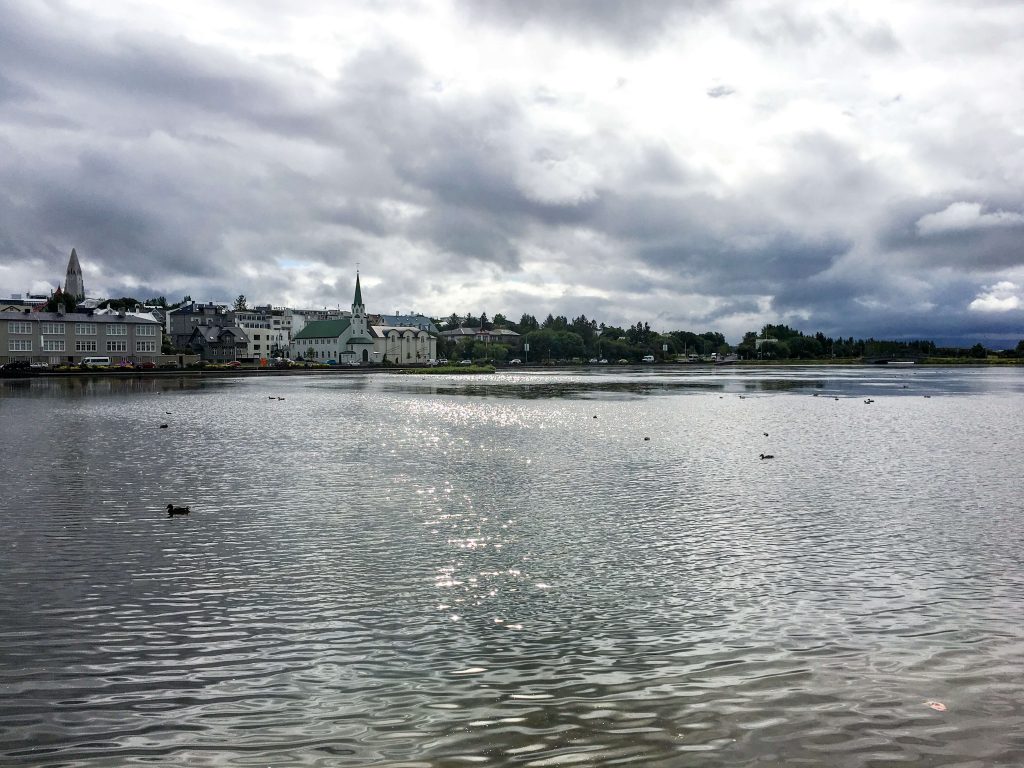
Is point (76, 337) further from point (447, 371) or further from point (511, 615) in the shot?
point (511, 615)

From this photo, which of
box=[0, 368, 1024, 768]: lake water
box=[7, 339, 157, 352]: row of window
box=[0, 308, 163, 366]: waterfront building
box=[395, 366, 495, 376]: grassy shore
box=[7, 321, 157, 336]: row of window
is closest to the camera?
box=[0, 368, 1024, 768]: lake water

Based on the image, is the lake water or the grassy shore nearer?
the lake water

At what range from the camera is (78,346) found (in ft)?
516

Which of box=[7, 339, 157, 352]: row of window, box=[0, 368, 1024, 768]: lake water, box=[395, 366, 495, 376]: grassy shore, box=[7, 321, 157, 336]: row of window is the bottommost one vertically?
box=[0, 368, 1024, 768]: lake water

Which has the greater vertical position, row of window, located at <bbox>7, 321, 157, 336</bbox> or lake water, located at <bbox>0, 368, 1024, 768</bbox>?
row of window, located at <bbox>7, 321, 157, 336</bbox>

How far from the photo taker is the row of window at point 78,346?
14812 cm

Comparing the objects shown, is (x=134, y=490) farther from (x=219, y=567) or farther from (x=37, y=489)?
(x=219, y=567)

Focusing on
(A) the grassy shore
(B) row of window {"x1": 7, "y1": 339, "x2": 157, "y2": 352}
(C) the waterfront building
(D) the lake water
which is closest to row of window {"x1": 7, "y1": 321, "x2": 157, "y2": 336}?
(C) the waterfront building

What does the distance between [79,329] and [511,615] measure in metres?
171

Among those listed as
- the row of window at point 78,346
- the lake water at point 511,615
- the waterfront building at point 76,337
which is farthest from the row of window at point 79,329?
the lake water at point 511,615

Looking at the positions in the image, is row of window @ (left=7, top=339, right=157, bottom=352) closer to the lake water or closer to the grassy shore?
the grassy shore

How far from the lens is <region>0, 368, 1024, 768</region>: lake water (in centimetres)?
904

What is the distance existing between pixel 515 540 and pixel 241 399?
6514 centimetres

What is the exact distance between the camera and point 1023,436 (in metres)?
43.6
